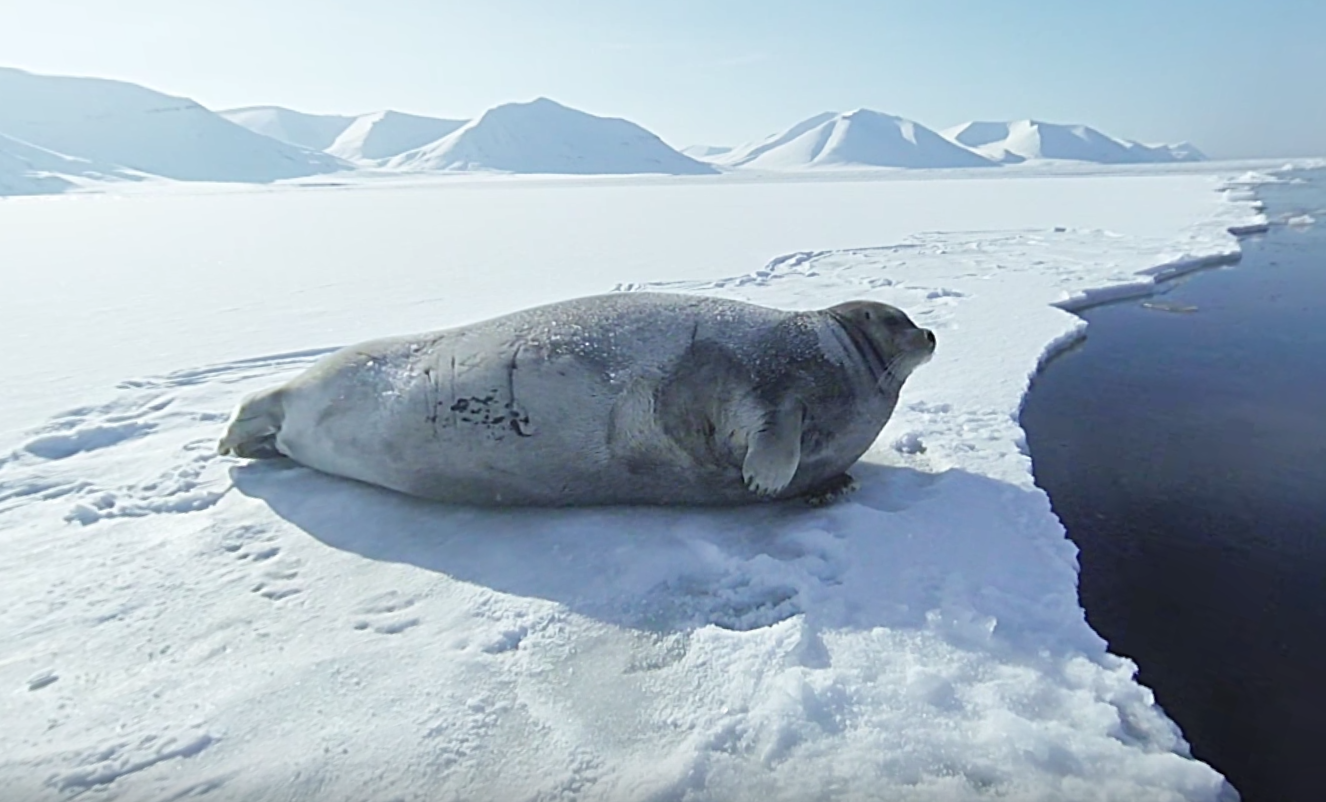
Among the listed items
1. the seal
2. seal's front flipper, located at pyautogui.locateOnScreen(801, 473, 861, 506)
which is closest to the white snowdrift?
the seal

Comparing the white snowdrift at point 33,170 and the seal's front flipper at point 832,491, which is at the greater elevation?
the white snowdrift at point 33,170

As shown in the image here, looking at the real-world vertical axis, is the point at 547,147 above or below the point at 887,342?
above

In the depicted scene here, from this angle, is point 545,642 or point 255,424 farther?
point 255,424

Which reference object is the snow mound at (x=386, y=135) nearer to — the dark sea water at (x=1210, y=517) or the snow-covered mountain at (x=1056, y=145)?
the snow-covered mountain at (x=1056, y=145)

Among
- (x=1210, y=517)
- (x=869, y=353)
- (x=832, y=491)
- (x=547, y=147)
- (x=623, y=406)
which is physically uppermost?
(x=547, y=147)

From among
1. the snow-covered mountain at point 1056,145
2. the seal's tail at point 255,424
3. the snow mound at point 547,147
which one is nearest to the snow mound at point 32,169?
the snow mound at point 547,147

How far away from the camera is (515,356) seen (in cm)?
→ 284

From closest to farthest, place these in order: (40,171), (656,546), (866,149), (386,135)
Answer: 1. (656,546)
2. (40,171)
3. (866,149)
4. (386,135)

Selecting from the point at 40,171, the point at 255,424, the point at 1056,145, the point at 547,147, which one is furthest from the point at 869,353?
the point at 1056,145

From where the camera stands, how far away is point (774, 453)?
262 centimetres

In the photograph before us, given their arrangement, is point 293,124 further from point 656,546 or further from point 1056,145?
point 656,546

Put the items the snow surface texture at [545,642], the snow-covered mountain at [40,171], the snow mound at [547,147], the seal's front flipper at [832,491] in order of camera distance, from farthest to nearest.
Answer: the snow mound at [547,147] < the snow-covered mountain at [40,171] < the seal's front flipper at [832,491] < the snow surface texture at [545,642]

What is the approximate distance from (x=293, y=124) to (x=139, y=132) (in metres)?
61.6

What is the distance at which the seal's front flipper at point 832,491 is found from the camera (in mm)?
2875
